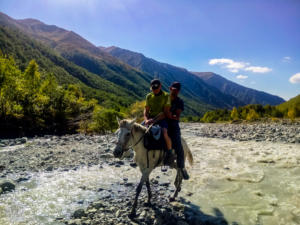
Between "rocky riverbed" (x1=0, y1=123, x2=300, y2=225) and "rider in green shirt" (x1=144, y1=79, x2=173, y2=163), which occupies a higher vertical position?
"rider in green shirt" (x1=144, y1=79, x2=173, y2=163)

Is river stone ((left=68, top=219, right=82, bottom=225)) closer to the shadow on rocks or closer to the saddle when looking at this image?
the saddle

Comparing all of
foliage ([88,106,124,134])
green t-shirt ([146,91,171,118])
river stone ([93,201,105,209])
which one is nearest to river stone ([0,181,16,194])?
river stone ([93,201,105,209])

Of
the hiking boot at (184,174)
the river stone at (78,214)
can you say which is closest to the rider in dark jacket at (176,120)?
the hiking boot at (184,174)

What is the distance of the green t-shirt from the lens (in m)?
6.09

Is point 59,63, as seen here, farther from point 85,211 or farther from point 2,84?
point 85,211

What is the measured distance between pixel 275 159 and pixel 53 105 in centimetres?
2962

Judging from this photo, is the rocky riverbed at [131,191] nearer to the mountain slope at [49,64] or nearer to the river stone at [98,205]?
the river stone at [98,205]

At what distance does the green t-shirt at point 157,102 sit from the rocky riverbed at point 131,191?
3.19 m

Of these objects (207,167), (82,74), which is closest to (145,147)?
(207,167)

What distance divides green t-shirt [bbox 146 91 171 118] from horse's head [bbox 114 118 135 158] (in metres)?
1.00

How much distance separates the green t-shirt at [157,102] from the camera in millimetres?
6094

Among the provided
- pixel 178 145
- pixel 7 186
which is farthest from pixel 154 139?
pixel 7 186

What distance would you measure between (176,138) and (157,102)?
1505mm

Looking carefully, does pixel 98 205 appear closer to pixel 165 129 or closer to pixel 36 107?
pixel 165 129
